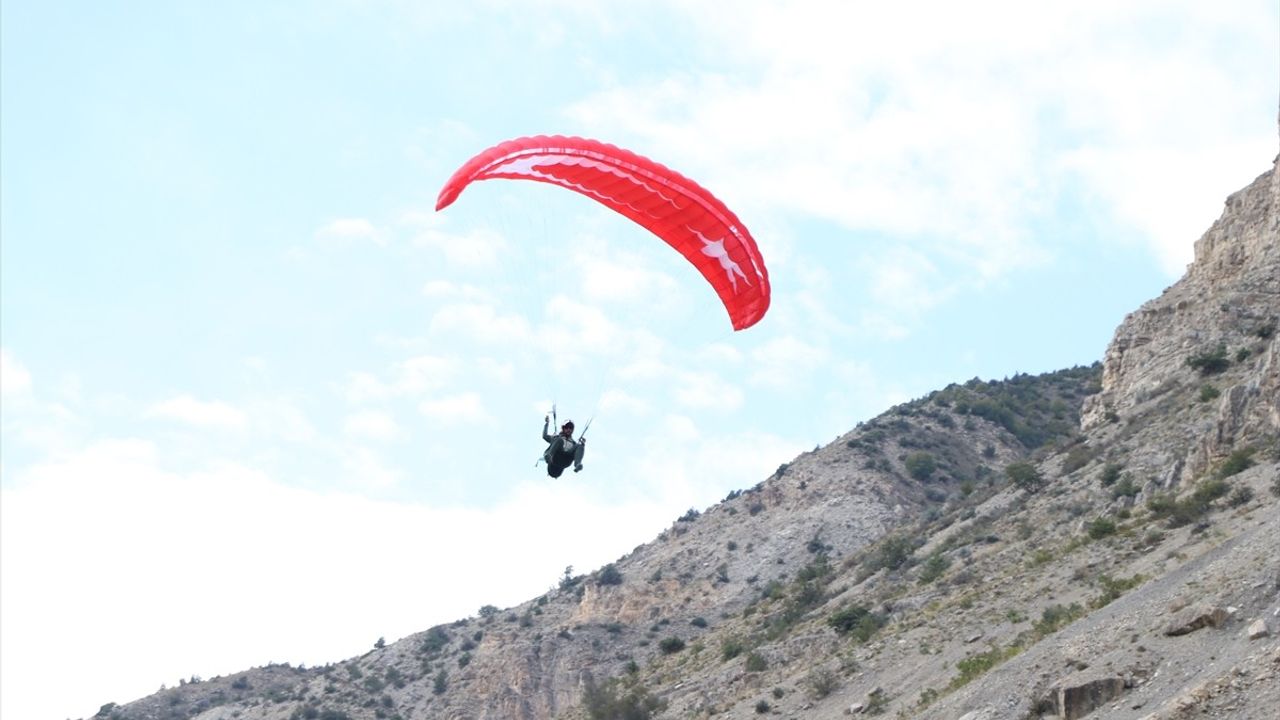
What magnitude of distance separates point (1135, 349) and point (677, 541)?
23968mm

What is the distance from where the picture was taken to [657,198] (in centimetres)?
3027

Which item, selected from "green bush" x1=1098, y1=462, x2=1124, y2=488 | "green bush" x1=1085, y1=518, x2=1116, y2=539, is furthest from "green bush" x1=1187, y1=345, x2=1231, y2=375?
"green bush" x1=1085, y1=518, x2=1116, y2=539

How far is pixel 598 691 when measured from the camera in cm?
4700

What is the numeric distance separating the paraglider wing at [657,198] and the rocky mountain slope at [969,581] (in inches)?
360

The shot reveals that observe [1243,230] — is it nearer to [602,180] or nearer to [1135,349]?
[1135,349]

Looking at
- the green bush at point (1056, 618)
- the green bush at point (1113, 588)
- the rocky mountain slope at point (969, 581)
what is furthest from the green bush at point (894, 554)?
the green bush at point (1113, 588)

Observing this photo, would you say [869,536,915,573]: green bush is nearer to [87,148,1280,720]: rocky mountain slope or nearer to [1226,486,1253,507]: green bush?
[87,148,1280,720]: rocky mountain slope

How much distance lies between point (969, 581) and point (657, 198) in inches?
627

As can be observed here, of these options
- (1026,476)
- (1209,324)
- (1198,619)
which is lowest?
(1198,619)

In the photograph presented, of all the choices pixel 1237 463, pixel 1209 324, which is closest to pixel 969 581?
pixel 1237 463

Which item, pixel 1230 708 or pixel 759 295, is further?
pixel 759 295

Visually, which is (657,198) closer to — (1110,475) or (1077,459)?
(1110,475)

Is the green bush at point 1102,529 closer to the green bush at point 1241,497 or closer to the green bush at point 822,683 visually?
the green bush at point 1241,497

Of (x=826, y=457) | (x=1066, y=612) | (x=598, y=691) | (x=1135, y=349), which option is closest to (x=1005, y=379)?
(x=826, y=457)
